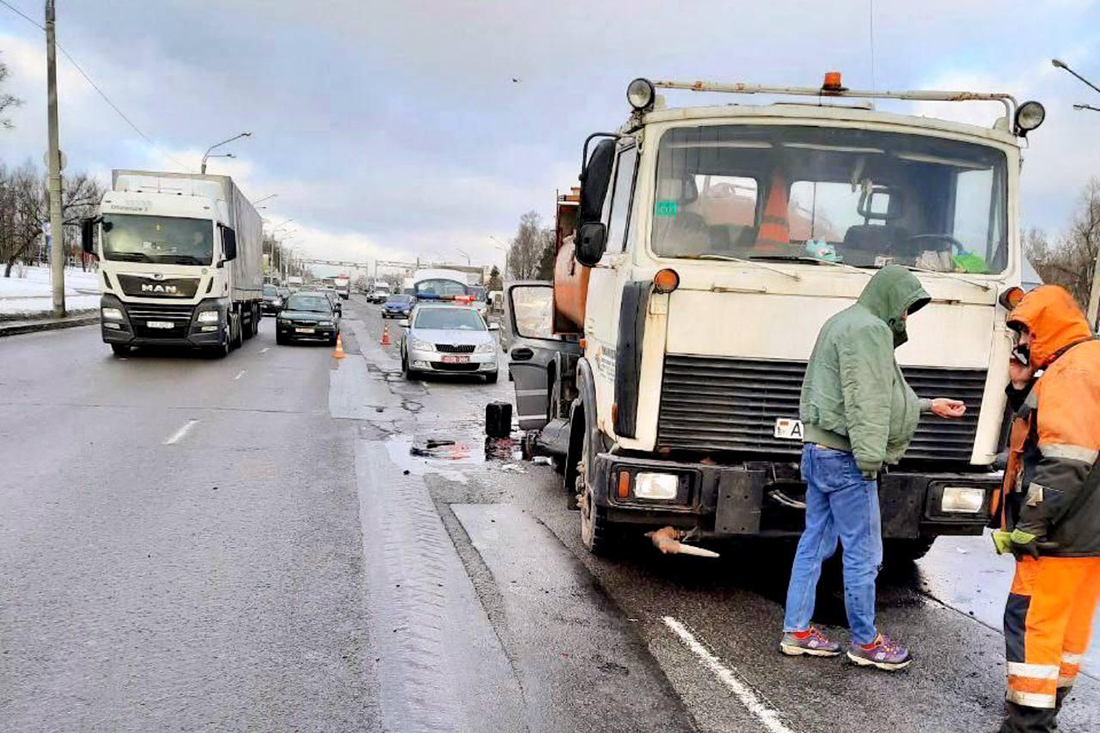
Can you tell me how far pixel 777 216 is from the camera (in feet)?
16.5

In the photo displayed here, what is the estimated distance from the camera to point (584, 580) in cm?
545

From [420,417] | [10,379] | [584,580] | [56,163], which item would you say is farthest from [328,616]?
[56,163]

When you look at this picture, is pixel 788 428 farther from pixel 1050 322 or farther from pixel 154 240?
pixel 154 240

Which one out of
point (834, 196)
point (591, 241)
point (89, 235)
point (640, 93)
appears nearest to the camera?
point (834, 196)

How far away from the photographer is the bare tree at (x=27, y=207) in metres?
63.6

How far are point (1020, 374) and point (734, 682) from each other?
78.2 inches

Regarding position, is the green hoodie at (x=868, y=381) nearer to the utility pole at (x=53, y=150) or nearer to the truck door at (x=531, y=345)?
the truck door at (x=531, y=345)

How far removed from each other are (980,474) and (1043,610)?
152 centimetres

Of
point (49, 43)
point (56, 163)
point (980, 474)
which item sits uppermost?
point (49, 43)

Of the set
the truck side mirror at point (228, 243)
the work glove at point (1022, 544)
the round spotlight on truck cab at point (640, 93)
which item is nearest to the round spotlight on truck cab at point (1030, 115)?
the round spotlight on truck cab at point (640, 93)

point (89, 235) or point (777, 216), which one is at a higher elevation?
point (89, 235)

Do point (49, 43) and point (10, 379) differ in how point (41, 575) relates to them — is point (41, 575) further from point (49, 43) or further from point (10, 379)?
point (49, 43)

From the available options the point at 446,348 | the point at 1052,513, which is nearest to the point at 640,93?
the point at 1052,513

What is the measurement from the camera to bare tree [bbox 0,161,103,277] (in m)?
63.6
